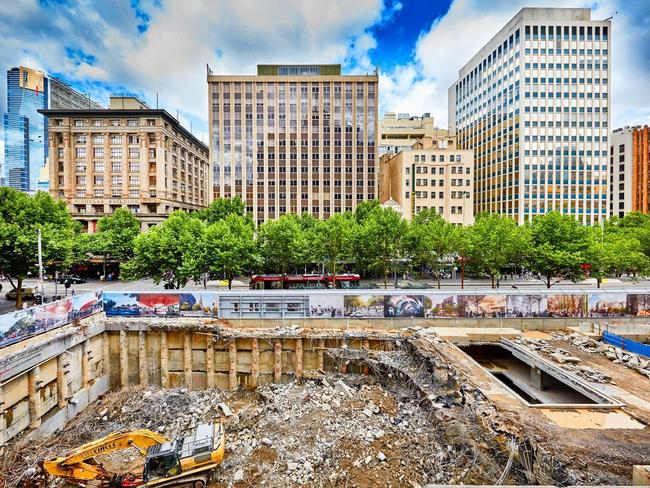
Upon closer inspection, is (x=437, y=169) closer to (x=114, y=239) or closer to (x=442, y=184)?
(x=442, y=184)

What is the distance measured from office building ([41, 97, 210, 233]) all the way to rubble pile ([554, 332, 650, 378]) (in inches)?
3061

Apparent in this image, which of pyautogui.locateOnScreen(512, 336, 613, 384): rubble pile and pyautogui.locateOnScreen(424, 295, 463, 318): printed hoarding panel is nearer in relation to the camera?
pyautogui.locateOnScreen(512, 336, 613, 384): rubble pile

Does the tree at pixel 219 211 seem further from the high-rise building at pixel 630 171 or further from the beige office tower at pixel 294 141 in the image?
the high-rise building at pixel 630 171

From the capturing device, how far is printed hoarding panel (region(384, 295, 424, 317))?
27406 mm

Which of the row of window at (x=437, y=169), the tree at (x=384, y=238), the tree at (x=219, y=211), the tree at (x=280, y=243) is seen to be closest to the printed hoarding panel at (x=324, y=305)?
the tree at (x=280, y=243)

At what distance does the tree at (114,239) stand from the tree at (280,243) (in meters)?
24.2

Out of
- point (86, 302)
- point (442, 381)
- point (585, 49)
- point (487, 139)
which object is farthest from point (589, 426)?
point (585, 49)

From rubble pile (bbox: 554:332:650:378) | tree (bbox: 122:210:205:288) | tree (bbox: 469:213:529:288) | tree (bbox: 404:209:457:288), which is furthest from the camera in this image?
tree (bbox: 404:209:457:288)

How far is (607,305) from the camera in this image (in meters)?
27.6

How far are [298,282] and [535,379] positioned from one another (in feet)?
99.8

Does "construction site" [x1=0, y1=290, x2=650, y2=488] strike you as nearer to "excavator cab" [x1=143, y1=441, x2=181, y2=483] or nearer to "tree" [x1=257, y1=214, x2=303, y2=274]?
"excavator cab" [x1=143, y1=441, x2=181, y2=483]

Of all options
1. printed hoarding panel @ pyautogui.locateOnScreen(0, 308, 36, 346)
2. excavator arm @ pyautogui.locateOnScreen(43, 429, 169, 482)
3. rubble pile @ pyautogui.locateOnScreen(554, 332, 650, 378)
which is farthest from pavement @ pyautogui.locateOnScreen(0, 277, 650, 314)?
excavator arm @ pyautogui.locateOnScreen(43, 429, 169, 482)

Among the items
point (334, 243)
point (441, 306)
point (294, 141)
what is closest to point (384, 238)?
point (334, 243)

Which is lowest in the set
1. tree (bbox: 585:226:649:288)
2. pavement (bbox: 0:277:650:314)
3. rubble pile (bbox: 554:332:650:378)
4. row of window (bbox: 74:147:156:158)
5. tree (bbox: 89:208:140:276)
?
rubble pile (bbox: 554:332:650:378)
